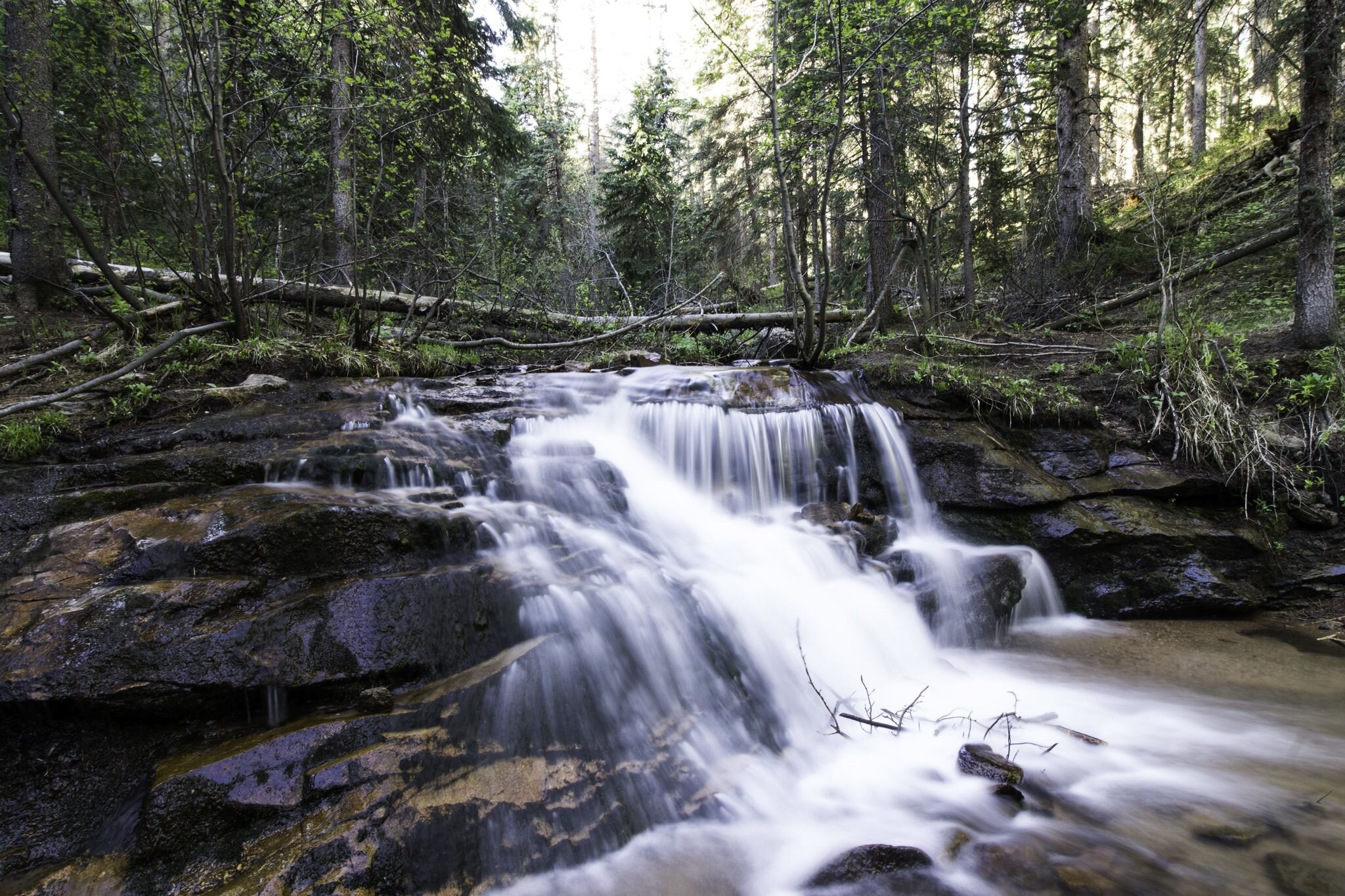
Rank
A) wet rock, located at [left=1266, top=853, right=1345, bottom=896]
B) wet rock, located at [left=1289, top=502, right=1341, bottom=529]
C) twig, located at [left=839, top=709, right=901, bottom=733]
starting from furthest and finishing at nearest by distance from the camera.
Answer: wet rock, located at [left=1289, top=502, right=1341, bottom=529]
twig, located at [left=839, top=709, right=901, bottom=733]
wet rock, located at [left=1266, top=853, right=1345, bottom=896]

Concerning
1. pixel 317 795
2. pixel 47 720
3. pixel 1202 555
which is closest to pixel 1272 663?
pixel 1202 555

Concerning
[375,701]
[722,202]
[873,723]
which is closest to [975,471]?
[873,723]

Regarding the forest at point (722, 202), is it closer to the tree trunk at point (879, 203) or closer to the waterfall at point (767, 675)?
the tree trunk at point (879, 203)

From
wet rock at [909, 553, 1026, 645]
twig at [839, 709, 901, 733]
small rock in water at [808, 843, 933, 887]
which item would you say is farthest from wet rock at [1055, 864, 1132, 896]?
wet rock at [909, 553, 1026, 645]

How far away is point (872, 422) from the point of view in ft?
20.5

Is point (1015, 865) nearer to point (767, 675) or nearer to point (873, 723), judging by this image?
point (873, 723)

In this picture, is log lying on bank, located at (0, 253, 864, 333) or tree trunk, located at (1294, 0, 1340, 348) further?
log lying on bank, located at (0, 253, 864, 333)

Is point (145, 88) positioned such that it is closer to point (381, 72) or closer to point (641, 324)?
point (381, 72)

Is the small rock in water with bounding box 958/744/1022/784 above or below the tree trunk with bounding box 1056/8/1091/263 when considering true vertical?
below

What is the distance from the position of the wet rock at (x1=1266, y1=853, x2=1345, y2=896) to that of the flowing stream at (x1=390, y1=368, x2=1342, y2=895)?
0.19ft

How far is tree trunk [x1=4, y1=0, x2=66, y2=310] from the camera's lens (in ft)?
21.7

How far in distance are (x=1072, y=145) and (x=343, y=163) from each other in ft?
38.8

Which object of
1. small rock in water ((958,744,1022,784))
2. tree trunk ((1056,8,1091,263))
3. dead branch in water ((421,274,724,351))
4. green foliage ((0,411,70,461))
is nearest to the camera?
small rock in water ((958,744,1022,784))

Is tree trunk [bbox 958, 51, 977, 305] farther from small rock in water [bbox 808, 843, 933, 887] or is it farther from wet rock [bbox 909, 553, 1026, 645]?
small rock in water [bbox 808, 843, 933, 887]
